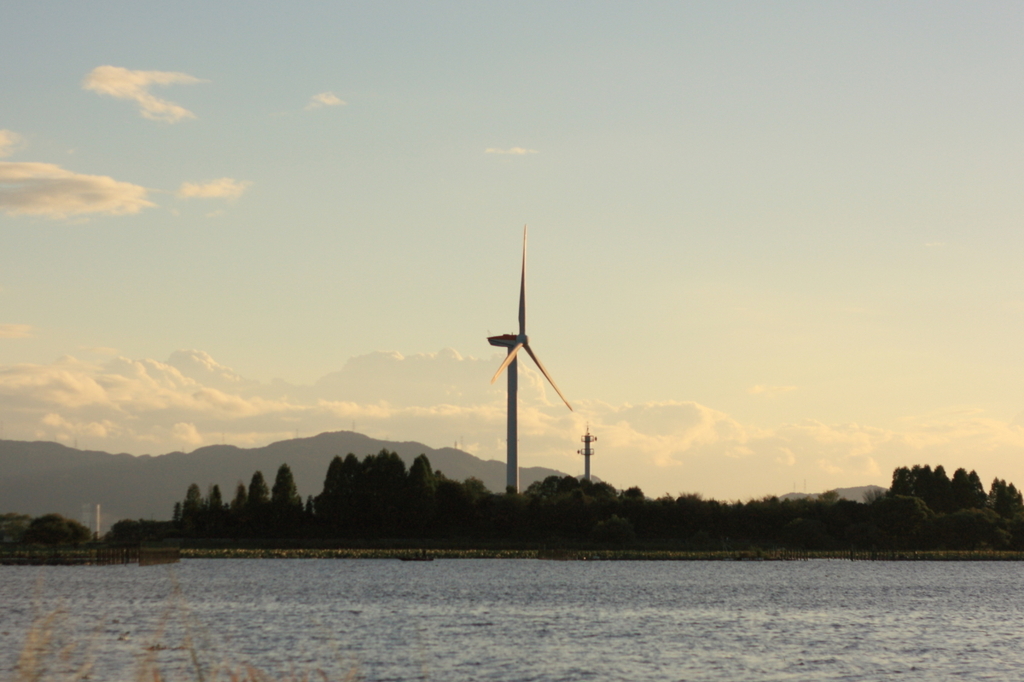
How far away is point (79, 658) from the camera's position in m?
50.8

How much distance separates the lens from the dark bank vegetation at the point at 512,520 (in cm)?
18388

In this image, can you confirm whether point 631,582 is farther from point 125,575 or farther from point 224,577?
point 125,575

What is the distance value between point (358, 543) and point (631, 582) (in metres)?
72.2

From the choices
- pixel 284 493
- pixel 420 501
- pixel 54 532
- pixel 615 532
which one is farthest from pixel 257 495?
pixel 615 532

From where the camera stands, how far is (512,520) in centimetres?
18712

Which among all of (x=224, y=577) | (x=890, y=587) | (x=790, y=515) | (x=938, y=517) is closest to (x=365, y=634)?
(x=224, y=577)

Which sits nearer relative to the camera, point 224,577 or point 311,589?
point 311,589

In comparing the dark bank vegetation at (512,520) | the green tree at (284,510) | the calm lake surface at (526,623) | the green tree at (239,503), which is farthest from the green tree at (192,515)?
the calm lake surface at (526,623)

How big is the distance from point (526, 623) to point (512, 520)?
11407 cm

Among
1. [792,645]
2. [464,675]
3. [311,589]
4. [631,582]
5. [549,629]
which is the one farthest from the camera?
[631,582]

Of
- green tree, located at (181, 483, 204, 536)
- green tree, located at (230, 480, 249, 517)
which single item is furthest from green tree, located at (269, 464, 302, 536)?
green tree, located at (181, 483, 204, 536)

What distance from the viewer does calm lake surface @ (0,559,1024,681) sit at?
51.4 m

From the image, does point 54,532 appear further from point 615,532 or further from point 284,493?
point 615,532

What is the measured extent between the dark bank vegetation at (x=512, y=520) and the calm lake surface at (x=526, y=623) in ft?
134
